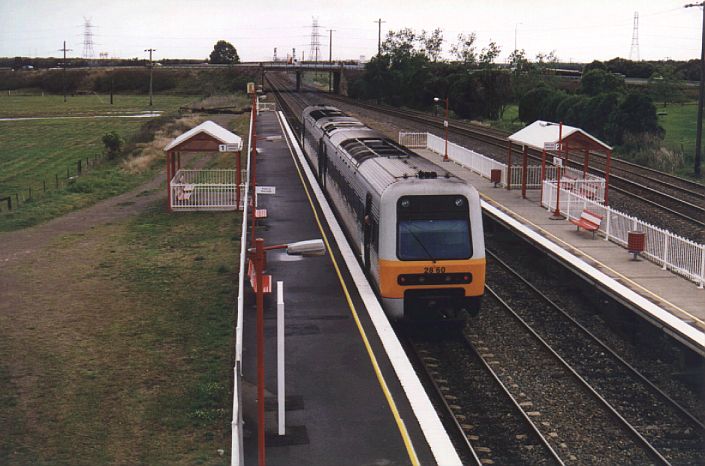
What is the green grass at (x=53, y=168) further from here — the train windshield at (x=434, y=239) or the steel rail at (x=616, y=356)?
the train windshield at (x=434, y=239)

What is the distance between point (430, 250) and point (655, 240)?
7.69m

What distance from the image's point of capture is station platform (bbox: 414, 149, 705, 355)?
16328 millimetres

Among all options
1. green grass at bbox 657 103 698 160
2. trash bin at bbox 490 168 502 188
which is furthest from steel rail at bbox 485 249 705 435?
green grass at bbox 657 103 698 160

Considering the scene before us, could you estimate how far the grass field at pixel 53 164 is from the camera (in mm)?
35006

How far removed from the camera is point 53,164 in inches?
2042

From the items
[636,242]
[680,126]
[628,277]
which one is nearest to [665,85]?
[680,126]

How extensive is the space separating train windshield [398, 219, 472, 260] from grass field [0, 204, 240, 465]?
4.27 meters

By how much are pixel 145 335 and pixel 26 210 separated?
724 inches

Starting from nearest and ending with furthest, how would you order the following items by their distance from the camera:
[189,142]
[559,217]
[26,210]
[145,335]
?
[145,335], [559,217], [189,142], [26,210]

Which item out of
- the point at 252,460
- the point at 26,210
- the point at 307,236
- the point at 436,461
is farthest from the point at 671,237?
the point at 26,210

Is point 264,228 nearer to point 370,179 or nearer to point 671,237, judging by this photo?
point 370,179

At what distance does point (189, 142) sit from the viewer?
31469 mm

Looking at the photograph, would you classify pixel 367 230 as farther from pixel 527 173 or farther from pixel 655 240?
pixel 527 173

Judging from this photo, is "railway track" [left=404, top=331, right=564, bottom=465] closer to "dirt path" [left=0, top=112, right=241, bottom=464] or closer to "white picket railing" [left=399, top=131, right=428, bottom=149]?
"dirt path" [left=0, top=112, right=241, bottom=464]
